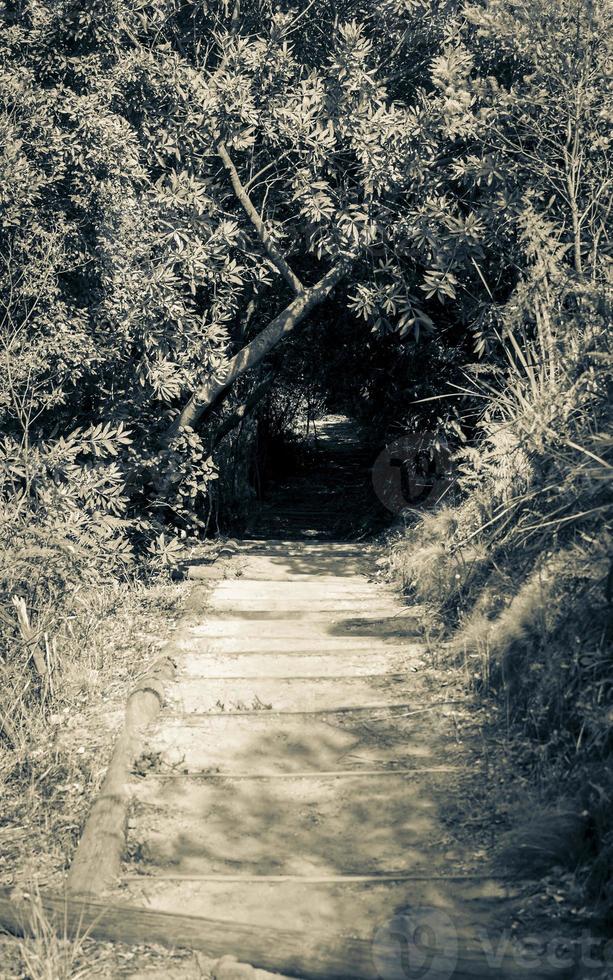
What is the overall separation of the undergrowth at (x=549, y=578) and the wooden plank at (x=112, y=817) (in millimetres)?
1456

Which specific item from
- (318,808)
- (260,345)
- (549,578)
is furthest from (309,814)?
(260,345)

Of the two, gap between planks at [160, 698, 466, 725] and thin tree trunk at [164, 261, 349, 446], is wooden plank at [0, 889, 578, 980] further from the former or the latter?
thin tree trunk at [164, 261, 349, 446]

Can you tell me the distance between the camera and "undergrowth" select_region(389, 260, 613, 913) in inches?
139

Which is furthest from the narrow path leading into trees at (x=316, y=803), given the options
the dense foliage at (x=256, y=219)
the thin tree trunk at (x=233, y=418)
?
the thin tree trunk at (x=233, y=418)

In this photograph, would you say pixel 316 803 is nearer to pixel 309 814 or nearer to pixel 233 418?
pixel 309 814

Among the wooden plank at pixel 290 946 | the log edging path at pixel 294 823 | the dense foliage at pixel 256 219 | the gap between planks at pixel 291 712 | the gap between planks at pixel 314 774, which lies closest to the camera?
the wooden plank at pixel 290 946

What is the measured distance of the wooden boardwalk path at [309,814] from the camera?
3109 millimetres

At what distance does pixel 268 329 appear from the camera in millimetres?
8641

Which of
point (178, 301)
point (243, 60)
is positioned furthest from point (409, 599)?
point (243, 60)

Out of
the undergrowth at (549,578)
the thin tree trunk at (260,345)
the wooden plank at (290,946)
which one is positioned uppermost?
the thin tree trunk at (260,345)

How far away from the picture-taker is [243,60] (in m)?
7.43

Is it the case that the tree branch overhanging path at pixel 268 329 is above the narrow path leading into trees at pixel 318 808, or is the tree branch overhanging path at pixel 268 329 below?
above

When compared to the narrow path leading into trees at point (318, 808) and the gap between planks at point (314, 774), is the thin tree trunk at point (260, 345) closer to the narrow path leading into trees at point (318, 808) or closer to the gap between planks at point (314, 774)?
the narrow path leading into trees at point (318, 808)

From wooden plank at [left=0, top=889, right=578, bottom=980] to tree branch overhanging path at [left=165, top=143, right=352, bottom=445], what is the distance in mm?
5201
